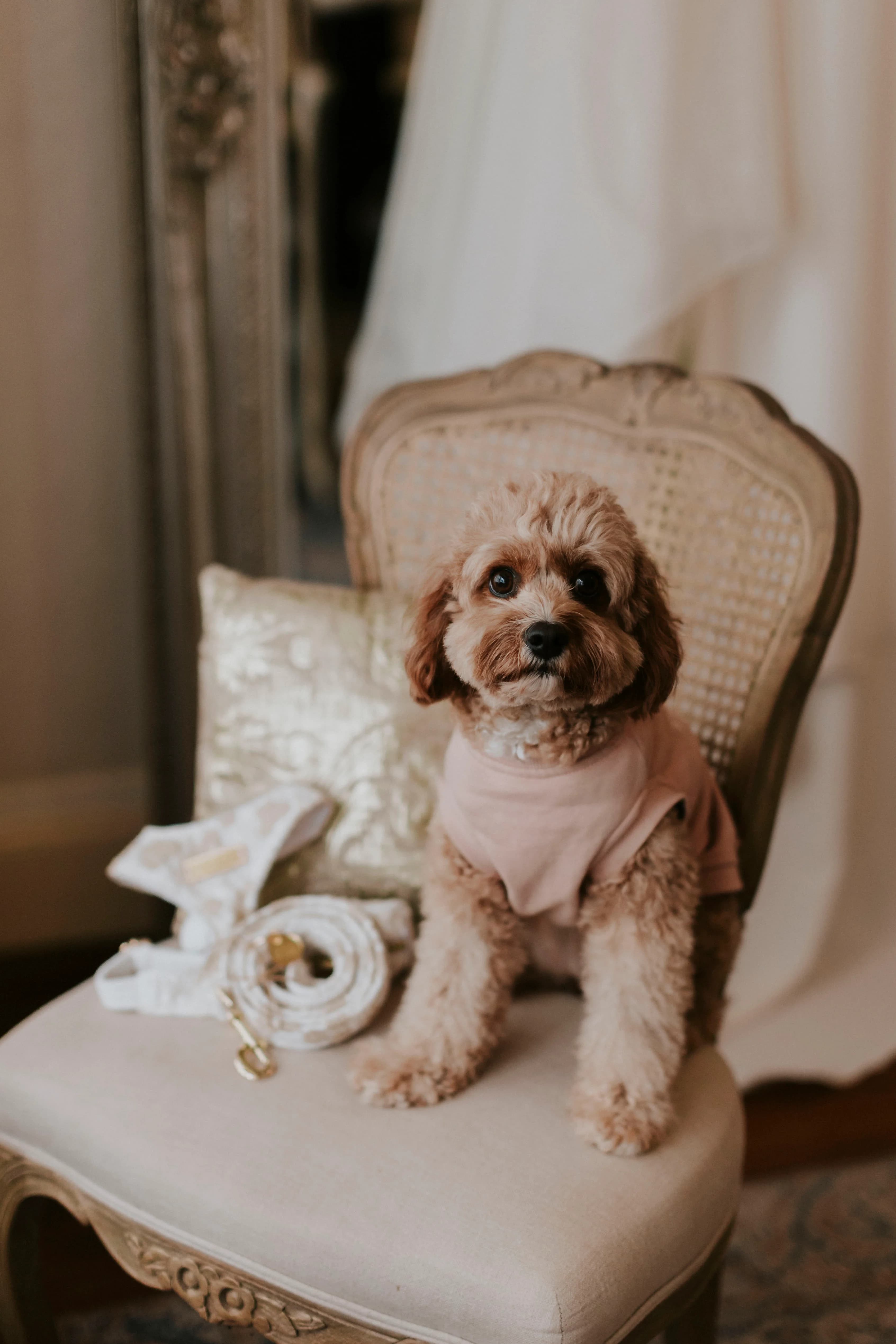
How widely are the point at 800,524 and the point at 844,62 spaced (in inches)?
39.0

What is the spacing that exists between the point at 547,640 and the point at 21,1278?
3.42 feet

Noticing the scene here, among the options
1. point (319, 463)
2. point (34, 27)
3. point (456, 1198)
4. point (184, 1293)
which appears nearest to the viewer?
point (456, 1198)

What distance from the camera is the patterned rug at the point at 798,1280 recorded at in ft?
5.49

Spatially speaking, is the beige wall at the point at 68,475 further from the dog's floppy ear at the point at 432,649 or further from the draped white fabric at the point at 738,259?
the dog's floppy ear at the point at 432,649

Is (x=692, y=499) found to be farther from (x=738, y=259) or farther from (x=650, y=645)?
(x=738, y=259)

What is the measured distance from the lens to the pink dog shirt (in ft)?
4.09

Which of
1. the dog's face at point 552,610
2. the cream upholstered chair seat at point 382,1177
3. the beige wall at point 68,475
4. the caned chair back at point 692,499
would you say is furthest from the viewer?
the beige wall at point 68,475

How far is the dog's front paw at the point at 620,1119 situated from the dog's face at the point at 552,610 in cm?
42

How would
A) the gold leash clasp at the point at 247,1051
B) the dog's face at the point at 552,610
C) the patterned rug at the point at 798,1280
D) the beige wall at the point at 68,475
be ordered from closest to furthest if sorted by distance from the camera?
the dog's face at the point at 552,610, the gold leash clasp at the point at 247,1051, the patterned rug at the point at 798,1280, the beige wall at the point at 68,475

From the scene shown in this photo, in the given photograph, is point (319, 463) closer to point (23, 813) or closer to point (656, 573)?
point (23, 813)

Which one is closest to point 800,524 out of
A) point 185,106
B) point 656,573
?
point 656,573

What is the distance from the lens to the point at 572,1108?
4.06 ft

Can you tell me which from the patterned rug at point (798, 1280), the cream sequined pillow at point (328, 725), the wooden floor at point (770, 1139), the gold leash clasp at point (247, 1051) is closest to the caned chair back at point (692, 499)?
the cream sequined pillow at point (328, 725)

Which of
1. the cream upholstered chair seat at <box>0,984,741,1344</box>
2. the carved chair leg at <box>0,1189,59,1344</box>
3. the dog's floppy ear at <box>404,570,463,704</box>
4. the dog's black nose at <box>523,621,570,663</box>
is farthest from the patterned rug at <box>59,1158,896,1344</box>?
the dog's black nose at <box>523,621,570,663</box>
